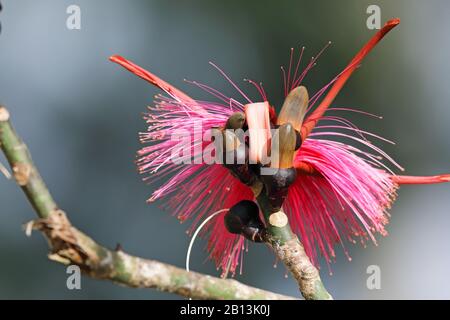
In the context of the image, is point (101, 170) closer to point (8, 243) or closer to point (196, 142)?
point (8, 243)

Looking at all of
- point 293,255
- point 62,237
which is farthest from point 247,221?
point 62,237

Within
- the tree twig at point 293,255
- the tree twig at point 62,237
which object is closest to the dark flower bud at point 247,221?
the tree twig at point 293,255

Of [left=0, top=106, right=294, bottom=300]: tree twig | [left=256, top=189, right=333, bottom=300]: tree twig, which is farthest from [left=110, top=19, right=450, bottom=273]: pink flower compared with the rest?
[left=0, top=106, right=294, bottom=300]: tree twig

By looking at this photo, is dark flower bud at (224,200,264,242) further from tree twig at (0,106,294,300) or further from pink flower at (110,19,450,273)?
tree twig at (0,106,294,300)

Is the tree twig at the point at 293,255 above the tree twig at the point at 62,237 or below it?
below

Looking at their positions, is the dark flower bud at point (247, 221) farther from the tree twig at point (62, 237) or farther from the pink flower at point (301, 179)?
the tree twig at point (62, 237)

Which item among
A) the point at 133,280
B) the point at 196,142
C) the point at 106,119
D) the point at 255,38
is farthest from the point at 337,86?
the point at 106,119

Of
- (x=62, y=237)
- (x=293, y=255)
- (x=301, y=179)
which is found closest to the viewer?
(x=62, y=237)

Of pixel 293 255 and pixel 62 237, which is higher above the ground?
pixel 62 237

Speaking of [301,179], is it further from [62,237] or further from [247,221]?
[62,237]
